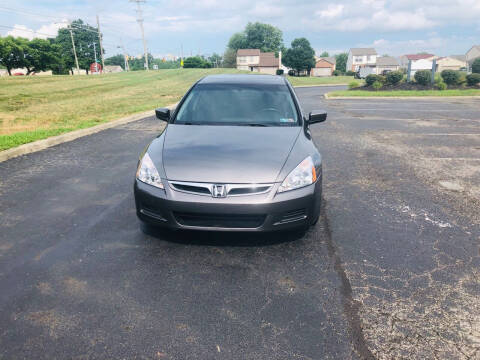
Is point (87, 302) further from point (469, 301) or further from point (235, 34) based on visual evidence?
point (235, 34)

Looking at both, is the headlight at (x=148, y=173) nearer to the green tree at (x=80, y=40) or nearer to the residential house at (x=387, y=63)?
the green tree at (x=80, y=40)

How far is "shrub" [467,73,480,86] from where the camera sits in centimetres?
2484

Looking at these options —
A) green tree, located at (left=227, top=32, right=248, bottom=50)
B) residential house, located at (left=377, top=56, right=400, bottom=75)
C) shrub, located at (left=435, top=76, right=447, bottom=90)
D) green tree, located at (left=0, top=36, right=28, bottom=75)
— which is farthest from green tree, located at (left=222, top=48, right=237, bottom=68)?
shrub, located at (left=435, top=76, right=447, bottom=90)

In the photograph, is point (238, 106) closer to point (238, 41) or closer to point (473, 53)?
point (238, 41)

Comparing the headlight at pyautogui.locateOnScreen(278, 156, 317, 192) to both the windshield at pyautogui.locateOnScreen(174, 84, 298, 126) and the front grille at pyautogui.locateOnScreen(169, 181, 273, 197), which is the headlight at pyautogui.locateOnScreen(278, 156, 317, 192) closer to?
the front grille at pyautogui.locateOnScreen(169, 181, 273, 197)

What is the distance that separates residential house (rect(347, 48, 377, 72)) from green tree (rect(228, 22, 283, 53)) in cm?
2494

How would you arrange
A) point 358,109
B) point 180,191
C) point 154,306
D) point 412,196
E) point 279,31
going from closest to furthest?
point 154,306 → point 180,191 → point 412,196 → point 358,109 → point 279,31

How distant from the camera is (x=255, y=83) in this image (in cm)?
521

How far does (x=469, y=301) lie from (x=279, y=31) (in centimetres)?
12843

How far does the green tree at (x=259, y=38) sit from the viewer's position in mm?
117812

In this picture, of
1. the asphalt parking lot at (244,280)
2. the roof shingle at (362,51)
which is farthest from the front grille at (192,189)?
the roof shingle at (362,51)

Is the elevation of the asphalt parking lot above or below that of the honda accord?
below

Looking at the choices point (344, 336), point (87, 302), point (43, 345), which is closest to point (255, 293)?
point (344, 336)

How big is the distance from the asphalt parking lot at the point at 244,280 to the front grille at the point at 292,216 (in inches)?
14.5
